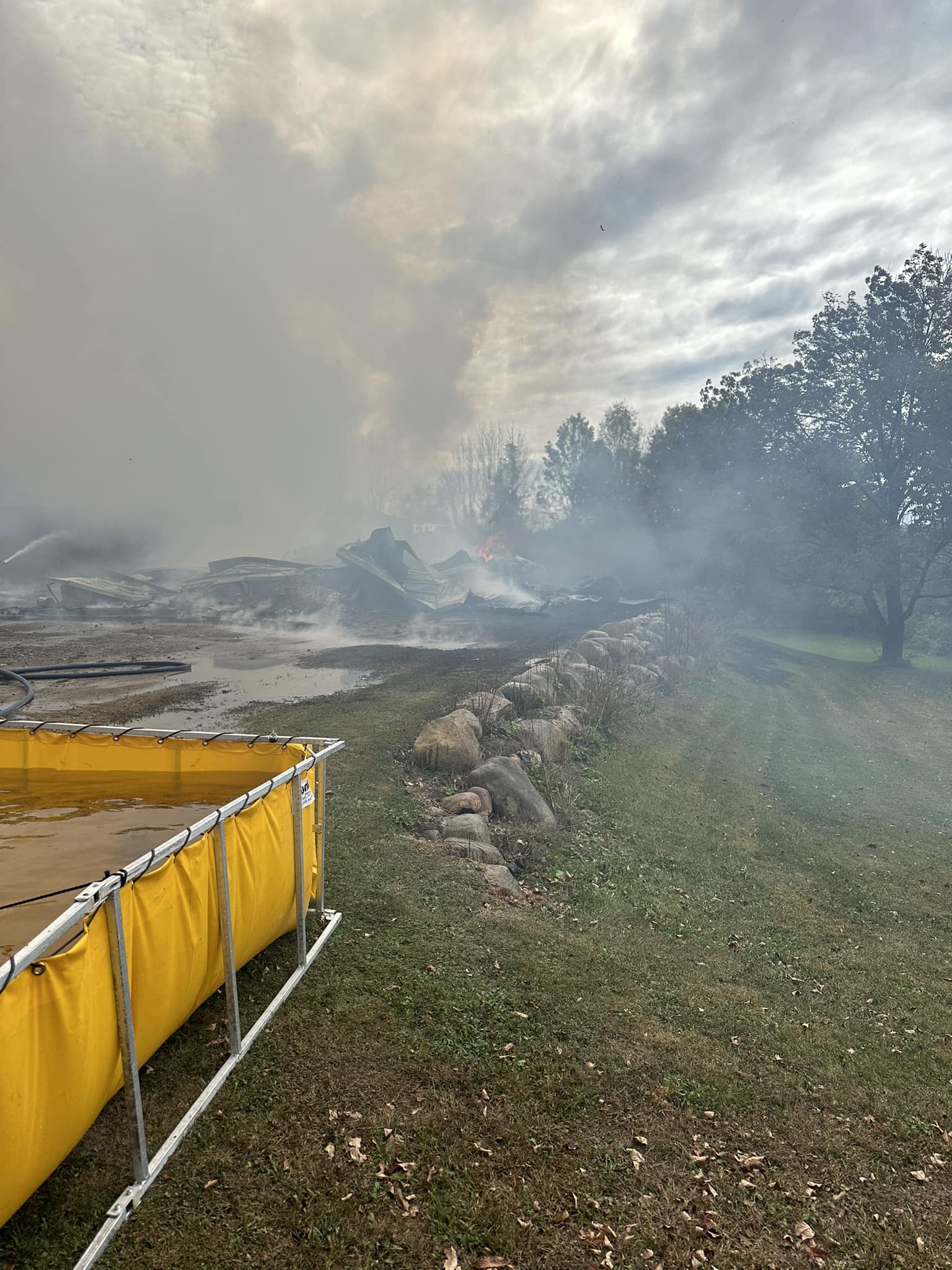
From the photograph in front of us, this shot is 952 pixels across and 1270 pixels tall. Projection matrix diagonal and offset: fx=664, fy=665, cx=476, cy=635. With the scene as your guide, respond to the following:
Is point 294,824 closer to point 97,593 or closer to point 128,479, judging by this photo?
point 97,593

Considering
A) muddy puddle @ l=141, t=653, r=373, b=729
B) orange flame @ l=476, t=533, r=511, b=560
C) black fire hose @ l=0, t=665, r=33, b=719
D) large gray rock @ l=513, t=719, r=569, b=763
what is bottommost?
large gray rock @ l=513, t=719, r=569, b=763

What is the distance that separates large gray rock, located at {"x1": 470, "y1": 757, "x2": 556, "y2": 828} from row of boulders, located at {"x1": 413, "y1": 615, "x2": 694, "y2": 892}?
1cm

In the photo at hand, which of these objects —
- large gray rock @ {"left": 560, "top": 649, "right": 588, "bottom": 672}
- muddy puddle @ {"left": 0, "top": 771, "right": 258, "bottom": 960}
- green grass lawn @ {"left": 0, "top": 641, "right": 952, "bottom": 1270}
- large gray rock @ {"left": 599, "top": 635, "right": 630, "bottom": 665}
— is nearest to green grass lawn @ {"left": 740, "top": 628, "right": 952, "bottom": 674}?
large gray rock @ {"left": 599, "top": 635, "right": 630, "bottom": 665}

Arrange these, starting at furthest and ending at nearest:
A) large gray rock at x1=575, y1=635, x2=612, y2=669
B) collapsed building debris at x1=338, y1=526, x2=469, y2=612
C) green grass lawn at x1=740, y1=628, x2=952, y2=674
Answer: collapsed building debris at x1=338, y1=526, x2=469, y2=612 < green grass lawn at x1=740, y1=628, x2=952, y2=674 < large gray rock at x1=575, y1=635, x2=612, y2=669

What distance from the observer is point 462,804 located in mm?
8594

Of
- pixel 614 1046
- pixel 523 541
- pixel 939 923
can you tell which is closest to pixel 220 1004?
pixel 614 1046

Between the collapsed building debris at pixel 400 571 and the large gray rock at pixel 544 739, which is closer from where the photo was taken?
the large gray rock at pixel 544 739

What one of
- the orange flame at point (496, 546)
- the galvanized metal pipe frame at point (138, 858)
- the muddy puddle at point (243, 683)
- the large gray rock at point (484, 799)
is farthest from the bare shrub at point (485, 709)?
the orange flame at point (496, 546)

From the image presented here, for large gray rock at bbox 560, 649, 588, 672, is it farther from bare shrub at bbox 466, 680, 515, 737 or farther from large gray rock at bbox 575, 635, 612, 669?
bare shrub at bbox 466, 680, 515, 737

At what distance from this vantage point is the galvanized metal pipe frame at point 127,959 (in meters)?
2.63

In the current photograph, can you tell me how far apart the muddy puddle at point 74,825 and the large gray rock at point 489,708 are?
6.29 m

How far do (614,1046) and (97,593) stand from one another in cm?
3061

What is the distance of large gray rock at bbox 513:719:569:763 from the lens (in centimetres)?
1096

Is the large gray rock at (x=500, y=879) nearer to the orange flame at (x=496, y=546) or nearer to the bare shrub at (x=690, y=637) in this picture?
the bare shrub at (x=690, y=637)
